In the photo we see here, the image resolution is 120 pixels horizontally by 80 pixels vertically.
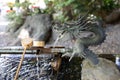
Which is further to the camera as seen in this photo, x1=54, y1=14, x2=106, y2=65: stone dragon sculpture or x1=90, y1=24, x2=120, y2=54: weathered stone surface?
x1=90, y1=24, x2=120, y2=54: weathered stone surface

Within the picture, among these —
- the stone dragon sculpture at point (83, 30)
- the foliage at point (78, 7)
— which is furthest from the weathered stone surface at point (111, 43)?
the stone dragon sculpture at point (83, 30)

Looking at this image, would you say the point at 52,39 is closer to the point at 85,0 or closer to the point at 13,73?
the point at 85,0

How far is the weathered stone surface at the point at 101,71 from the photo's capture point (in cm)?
279

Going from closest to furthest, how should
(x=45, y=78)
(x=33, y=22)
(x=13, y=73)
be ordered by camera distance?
1. (x=45, y=78)
2. (x=13, y=73)
3. (x=33, y=22)

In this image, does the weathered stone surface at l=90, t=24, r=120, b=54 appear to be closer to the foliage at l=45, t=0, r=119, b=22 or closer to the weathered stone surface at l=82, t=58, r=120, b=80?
the foliage at l=45, t=0, r=119, b=22

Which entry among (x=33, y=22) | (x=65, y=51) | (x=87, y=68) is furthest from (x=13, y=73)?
(x=33, y=22)

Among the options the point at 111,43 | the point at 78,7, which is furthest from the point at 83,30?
the point at 78,7

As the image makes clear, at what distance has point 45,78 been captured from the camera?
3336 mm

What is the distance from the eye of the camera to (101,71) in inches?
113

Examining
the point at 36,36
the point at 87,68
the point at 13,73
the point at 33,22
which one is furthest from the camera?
the point at 33,22

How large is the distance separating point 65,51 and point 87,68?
2.53 feet

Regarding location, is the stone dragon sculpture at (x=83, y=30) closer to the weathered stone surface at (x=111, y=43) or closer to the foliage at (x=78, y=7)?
the weathered stone surface at (x=111, y=43)

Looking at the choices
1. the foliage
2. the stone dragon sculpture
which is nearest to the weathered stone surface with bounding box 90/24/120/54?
the foliage

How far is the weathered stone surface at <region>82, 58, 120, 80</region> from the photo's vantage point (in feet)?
9.17
